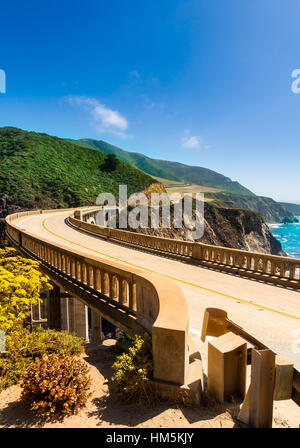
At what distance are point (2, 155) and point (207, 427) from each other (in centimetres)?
8773

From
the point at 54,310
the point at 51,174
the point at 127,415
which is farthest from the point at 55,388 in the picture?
the point at 51,174

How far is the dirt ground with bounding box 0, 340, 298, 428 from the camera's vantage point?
10.2 ft

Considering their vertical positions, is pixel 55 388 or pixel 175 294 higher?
pixel 175 294

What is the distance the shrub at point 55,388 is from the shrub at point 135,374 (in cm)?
59

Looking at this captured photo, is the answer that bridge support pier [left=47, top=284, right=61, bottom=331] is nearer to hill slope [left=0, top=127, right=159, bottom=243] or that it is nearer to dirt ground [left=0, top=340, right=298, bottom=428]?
dirt ground [left=0, top=340, right=298, bottom=428]

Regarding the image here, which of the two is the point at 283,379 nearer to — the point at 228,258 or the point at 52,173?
the point at 228,258

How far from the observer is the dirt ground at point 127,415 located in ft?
10.2

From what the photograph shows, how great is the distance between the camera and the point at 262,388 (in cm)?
274

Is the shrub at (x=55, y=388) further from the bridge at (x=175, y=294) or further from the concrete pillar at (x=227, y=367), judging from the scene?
the concrete pillar at (x=227, y=367)

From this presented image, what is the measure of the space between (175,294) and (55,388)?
2249mm

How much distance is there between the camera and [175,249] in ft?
48.9

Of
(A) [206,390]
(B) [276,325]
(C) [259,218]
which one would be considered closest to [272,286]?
(B) [276,325]

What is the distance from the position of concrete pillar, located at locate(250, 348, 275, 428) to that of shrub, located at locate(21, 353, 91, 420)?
2.34 metres

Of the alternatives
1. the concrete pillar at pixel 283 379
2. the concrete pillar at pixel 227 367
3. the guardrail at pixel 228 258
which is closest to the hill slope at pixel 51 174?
the guardrail at pixel 228 258
